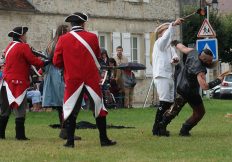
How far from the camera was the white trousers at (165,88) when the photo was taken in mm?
12438

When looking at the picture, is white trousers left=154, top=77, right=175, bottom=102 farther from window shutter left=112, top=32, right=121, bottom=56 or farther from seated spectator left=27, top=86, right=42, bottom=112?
window shutter left=112, top=32, right=121, bottom=56

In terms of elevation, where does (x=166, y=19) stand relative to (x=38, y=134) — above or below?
above

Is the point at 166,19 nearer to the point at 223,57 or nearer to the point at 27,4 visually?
the point at 27,4

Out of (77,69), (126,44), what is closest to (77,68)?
(77,69)

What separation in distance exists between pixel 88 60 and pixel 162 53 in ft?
7.14

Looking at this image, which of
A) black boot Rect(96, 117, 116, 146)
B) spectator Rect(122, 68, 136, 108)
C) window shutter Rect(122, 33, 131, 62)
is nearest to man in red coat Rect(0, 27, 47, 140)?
black boot Rect(96, 117, 116, 146)

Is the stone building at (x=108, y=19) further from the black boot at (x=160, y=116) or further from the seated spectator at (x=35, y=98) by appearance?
the black boot at (x=160, y=116)

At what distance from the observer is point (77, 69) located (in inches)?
416

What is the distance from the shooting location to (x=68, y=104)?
10.6m

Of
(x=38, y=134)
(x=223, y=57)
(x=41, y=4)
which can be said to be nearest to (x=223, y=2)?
(x=223, y=57)

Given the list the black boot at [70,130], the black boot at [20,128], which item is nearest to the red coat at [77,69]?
the black boot at [70,130]

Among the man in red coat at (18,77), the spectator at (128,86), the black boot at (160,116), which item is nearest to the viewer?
the man in red coat at (18,77)

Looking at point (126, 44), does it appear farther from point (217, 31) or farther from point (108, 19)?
point (217, 31)

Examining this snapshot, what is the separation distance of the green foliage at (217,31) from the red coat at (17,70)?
39.0 meters
